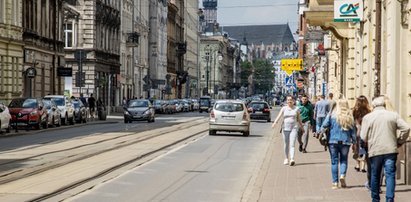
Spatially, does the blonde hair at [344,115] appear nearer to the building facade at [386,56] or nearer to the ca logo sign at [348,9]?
the building facade at [386,56]

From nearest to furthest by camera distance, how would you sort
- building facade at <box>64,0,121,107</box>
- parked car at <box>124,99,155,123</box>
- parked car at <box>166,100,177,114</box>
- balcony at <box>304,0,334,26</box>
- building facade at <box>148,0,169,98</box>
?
balcony at <box>304,0,334,26</box>
parked car at <box>124,99,155,123</box>
building facade at <box>64,0,121,107</box>
parked car at <box>166,100,177,114</box>
building facade at <box>148,0,169,98</box>

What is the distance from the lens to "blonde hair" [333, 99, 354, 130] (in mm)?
15860

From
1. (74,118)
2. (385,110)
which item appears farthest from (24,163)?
(74,118)

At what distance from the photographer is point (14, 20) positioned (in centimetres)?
5322

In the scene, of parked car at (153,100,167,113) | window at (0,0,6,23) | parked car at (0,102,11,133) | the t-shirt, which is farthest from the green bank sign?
parked car at (153,100,167,113)

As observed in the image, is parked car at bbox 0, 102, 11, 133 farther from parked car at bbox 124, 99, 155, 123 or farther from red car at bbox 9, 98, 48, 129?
parked car at bbox 124, 99, 155, 123

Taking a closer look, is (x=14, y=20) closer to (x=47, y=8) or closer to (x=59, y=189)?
(x=47, y=8)

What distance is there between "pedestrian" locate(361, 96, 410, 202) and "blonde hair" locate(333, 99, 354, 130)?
9.71 ft

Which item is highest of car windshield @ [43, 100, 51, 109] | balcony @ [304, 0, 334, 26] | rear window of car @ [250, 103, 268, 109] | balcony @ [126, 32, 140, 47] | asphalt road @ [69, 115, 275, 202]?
balcony @ [126, 32, 140, 47]

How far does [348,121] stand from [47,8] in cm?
4932

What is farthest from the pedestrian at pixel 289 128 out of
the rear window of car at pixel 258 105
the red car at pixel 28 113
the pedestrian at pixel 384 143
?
the rear window of car at pixel 258 105

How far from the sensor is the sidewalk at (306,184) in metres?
14.1

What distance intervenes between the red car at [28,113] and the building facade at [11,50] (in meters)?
8.49

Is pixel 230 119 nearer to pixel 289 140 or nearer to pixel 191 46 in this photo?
pixel 289 140
